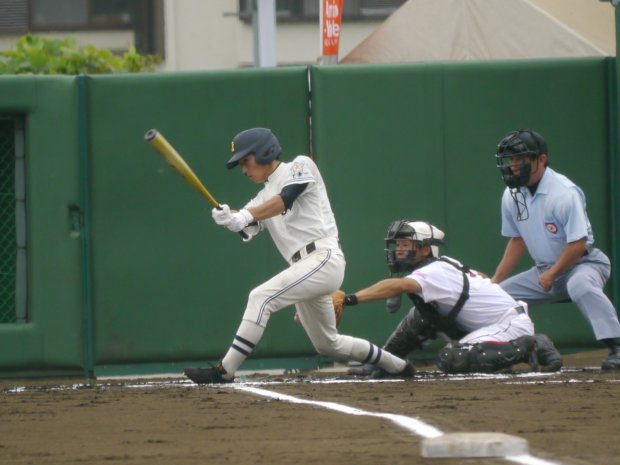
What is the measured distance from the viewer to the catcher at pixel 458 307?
948cm

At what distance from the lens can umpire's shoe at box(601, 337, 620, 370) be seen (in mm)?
9586

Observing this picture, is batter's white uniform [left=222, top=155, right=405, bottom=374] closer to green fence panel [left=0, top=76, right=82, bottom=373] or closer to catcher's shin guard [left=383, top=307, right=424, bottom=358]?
catcher's shin guard [left=383, top=307, right=424, bottom=358]

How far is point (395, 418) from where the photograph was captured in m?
6.86

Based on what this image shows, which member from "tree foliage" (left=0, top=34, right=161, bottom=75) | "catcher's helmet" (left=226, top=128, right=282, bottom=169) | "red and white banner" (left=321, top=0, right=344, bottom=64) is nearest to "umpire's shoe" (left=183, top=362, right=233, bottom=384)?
"catcher's helmet" (left=226, top=128, right=282, bottom=169)

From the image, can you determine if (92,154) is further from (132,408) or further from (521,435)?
(521,435)

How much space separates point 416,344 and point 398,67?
2.45m

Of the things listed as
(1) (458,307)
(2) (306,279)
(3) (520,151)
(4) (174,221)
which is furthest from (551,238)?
(4) (174,221)

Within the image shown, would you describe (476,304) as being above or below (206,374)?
above

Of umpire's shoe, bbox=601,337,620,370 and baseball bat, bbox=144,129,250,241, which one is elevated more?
baseball bat, bbox=144,129,250,241

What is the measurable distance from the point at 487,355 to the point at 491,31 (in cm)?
558

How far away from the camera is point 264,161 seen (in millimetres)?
9422

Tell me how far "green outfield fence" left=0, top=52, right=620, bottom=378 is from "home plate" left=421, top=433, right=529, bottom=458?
5946 mm

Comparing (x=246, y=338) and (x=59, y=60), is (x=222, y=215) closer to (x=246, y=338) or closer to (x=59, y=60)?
(x=246, y=338)

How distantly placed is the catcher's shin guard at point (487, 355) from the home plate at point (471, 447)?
3954 mm
